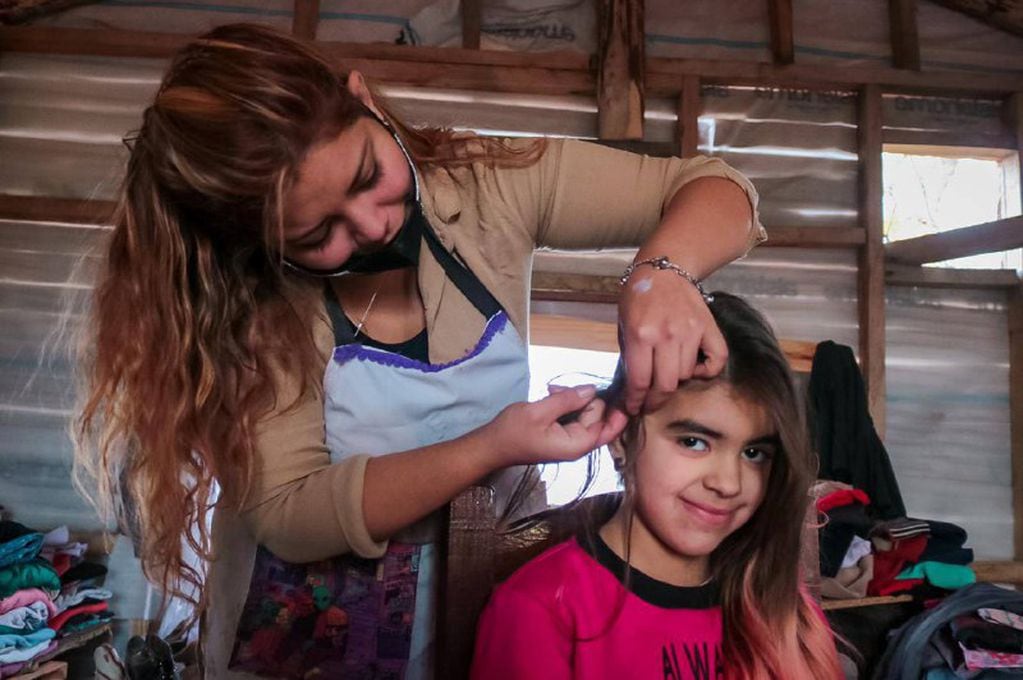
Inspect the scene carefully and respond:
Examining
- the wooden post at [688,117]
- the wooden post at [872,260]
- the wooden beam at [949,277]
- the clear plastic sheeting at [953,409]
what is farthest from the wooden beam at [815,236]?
the wooden post at [688,117]

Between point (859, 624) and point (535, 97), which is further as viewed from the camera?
point (535, 97)

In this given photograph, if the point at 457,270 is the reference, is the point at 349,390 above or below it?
below

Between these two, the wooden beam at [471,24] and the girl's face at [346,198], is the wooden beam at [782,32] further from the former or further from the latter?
the girl's face at [346,198]

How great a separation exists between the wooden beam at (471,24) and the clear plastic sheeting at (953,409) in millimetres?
2083

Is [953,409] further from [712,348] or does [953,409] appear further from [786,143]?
[712,348]

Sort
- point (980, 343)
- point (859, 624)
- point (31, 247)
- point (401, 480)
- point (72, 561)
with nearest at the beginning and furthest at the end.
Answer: point (401, 480) < point (859, 624) < point (72, 561) < point (31, 247) < point (980, 343)

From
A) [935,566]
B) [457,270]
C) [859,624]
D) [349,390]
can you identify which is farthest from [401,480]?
[935,566]

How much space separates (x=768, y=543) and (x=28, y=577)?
103 inches

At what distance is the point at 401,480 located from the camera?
3.65ft

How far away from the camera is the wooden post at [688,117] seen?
165 inches

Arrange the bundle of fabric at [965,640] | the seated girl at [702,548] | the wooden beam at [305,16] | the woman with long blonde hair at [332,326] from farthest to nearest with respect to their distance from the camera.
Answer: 1. the wooden beam at [305,16]
2. the bundle of fabric at [965,640]
3. the seated girl at [702,548]
4. the woman with long blonde hair at [332,326]

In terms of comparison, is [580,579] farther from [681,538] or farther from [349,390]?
[349,390]

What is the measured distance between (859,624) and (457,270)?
2172 mm

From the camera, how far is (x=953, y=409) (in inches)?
173
